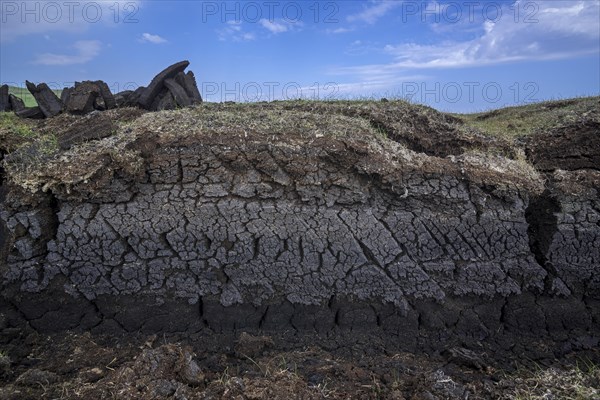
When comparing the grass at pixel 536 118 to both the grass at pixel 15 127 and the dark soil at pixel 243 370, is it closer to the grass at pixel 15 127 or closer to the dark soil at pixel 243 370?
the dark soil at pixel 243 370

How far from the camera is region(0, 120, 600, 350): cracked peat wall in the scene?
4754 millimetres

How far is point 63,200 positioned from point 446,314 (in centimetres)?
388

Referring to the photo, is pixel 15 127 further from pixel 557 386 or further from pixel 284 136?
pixel 557 386

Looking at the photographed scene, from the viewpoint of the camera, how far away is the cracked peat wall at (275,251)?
187 inches

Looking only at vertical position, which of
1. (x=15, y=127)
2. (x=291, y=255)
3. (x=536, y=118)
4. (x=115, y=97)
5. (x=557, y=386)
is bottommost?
(x=557, y=386)

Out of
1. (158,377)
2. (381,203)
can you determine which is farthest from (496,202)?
(158,377)

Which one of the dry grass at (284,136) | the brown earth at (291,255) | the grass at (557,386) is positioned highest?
the dry grass at (284,136)

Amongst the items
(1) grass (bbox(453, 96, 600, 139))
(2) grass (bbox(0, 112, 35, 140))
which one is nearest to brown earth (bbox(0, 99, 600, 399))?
(2) grass (bbox(0, 112, 35, 140))

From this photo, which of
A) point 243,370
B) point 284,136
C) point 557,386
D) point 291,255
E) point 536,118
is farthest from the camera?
point 536,118

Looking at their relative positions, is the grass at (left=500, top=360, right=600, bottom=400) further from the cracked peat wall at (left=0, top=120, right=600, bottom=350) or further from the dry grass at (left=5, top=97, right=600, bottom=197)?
the dry grass at (left=5, top=97, right=600, bottom=197)

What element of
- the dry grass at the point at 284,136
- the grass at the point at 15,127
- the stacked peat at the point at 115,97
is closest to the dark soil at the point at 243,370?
the dry grass at the point at 284,136

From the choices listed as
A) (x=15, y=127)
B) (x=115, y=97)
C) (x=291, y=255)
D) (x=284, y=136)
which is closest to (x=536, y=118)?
(x=284, y=136)

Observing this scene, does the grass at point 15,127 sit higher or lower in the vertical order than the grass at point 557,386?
higher

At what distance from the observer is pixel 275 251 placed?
479 cm
